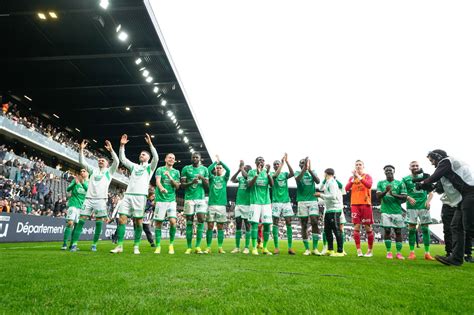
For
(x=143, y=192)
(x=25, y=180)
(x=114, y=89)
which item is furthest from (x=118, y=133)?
(x=143, y=192)

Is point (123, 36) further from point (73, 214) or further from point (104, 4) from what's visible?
point (73, 214)

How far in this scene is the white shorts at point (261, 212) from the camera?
750 centimetres

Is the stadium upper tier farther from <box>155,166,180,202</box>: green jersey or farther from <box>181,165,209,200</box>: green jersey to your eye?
<box>181,165,209,200</box>: green jersey

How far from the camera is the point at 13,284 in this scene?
290cm

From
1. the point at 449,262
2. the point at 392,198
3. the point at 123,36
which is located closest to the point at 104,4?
the point at 123,36

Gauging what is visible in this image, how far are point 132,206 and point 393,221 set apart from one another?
6.54m

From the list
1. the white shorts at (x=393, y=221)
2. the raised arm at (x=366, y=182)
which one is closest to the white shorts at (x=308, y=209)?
the raised arm at (x=366, y=182)

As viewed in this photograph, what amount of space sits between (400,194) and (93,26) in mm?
15136

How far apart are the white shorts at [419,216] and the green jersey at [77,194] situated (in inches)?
346

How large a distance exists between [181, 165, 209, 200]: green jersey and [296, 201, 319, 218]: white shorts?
2.57 metres

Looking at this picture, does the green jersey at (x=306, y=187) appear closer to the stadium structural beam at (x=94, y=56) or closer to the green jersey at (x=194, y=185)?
the green jersey at (x=194, y=185)

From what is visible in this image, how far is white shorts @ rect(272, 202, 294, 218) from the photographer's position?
26.3 ft

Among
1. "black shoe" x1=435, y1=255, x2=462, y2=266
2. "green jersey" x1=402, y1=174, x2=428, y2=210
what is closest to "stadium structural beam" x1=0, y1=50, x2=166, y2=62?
"green jersey" x1=402, y1=174, x2=428, y2=210

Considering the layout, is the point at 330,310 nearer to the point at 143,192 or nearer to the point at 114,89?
the point at 143,192
